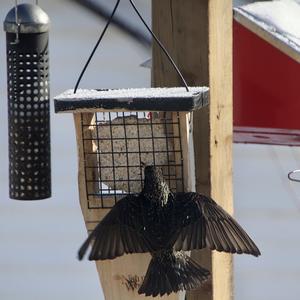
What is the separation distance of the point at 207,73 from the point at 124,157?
38 cm

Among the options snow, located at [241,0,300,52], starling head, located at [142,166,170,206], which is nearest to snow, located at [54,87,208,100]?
starling head, located at [142,166,170,206]

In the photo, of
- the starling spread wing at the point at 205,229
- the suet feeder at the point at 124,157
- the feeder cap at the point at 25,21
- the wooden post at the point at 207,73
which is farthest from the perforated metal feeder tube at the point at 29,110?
the starling spread wing at the point at 205,229

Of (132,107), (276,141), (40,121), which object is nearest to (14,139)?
(40,121)

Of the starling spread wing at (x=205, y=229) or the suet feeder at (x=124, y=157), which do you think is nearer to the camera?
the starling spread wing at (x=205, y=229)

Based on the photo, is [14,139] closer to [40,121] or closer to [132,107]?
[40,121]

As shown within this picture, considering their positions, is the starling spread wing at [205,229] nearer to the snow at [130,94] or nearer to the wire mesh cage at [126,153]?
the wire mesh cage at [126,153]

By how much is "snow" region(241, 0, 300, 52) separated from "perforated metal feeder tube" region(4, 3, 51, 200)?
1.05 meters

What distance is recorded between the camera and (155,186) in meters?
3.01

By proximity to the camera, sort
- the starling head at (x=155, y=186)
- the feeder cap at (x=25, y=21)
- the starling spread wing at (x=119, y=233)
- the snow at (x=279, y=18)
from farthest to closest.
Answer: the snow at (x=279, y=18)
the feeder cap at (x=25, y=21)
the starling head at (x=155, y=186)
the starling spread wing at (x=119, y=233)

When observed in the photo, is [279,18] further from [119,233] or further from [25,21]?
[119,233]

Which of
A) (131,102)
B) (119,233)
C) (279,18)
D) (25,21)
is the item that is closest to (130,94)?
(131,102)

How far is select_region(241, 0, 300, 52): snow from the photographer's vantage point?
410cm

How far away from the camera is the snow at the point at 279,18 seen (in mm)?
4098

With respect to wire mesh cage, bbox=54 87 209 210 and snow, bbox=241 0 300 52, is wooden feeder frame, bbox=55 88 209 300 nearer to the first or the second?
wire mesh cage, bbox=54 87 209 210
